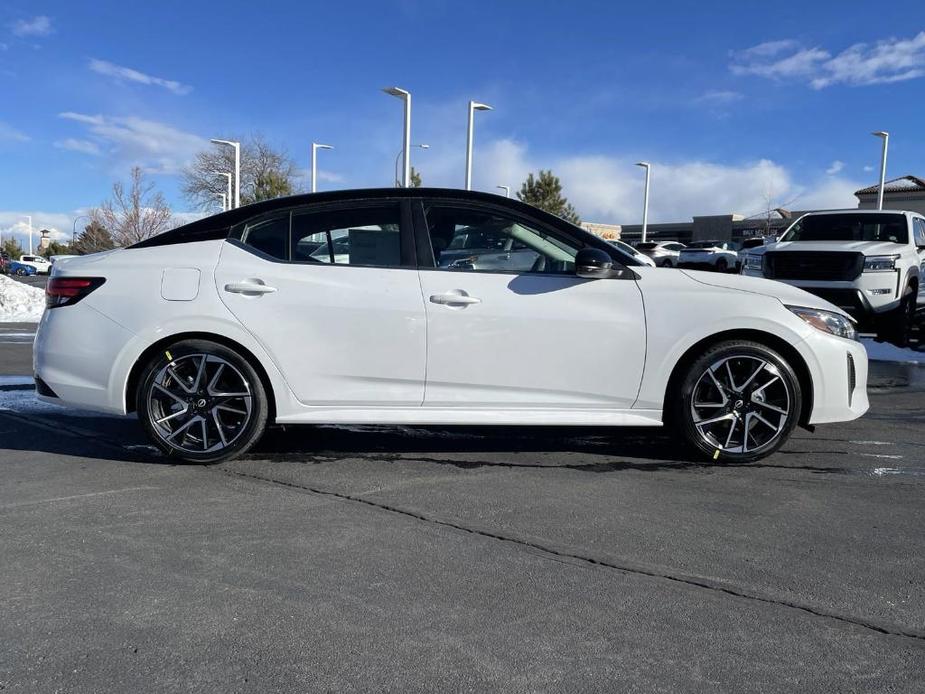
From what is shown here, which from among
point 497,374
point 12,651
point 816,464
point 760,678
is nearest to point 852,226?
point 816,464

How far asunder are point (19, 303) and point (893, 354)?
16.3 metres

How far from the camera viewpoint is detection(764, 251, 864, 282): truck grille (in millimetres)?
9898

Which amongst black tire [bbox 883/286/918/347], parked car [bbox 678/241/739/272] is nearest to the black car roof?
black tire [bbox 883/286/918/347]

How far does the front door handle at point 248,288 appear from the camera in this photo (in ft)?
14.7

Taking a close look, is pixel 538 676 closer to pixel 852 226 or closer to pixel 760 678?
pixel 760 678

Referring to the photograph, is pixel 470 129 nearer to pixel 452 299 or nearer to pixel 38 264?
pixel 452 299

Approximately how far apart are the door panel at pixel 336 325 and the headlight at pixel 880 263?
7.79 metres

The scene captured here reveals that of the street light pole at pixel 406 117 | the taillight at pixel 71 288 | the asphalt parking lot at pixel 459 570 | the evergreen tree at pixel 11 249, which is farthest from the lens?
the evergreen tree at pixel 11 249

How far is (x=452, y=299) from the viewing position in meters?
4.45

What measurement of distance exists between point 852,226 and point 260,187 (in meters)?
42.8

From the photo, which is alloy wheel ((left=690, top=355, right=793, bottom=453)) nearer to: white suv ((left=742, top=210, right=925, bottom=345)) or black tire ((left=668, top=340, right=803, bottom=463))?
black tire ((left=668, top=340, right=803, bottom=463))

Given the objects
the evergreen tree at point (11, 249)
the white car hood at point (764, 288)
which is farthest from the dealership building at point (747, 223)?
the evergreen tree at point (11, 249)

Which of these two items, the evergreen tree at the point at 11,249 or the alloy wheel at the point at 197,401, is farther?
the evergreen tree at the point at 11,249

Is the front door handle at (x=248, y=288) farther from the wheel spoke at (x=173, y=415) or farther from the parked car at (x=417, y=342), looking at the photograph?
the wheel spoke at (x=173, y=415)
